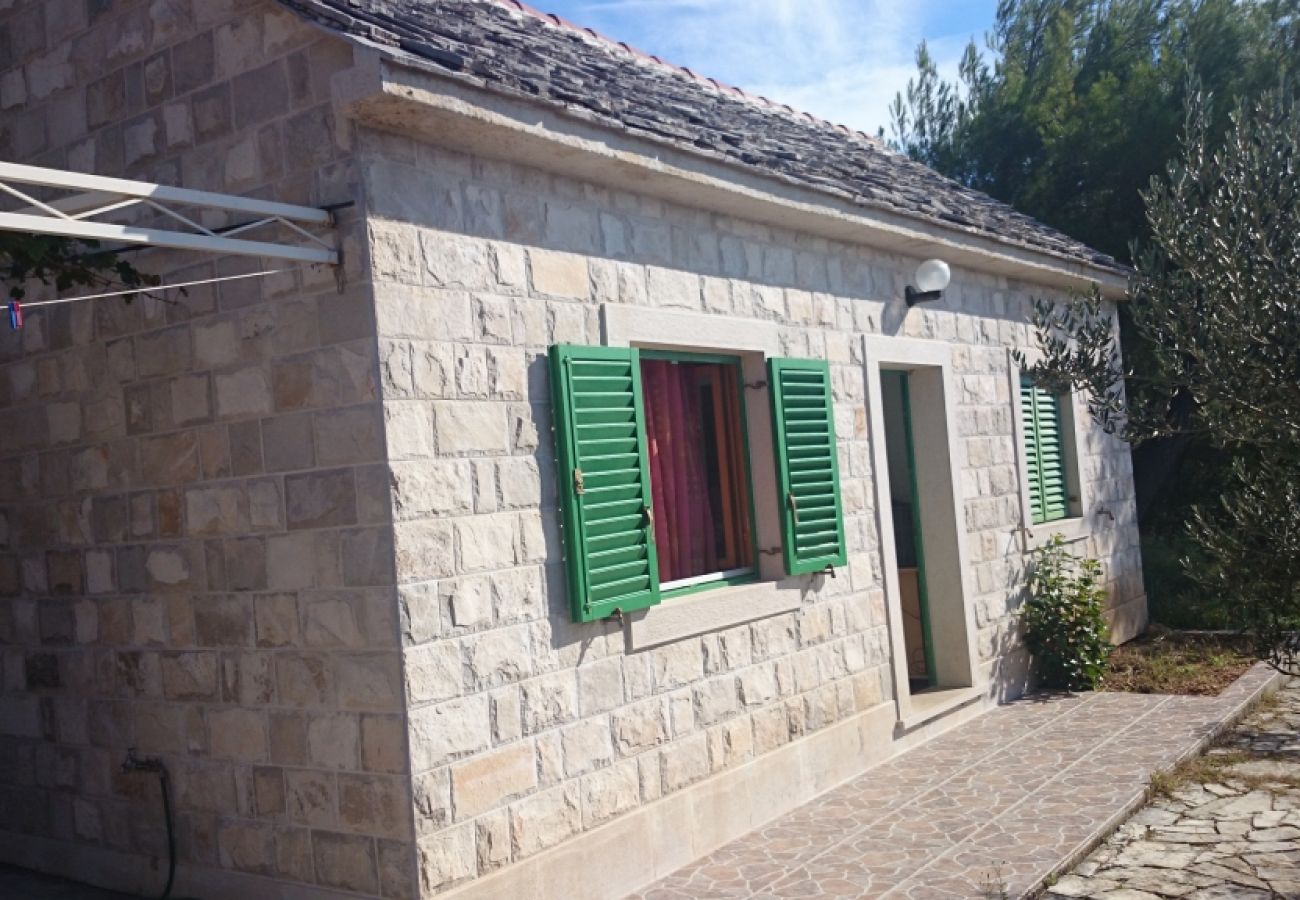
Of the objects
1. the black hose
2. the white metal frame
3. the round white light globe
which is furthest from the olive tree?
the black hose

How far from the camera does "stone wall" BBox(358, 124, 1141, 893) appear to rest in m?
5.02

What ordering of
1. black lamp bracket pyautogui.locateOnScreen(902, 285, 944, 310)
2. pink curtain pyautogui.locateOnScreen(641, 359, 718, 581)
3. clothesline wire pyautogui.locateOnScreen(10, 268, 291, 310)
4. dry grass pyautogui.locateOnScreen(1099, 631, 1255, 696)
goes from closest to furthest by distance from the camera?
clothesline wire pyautogui.locateOnScreen(10, 268, 291, 310) < pink curtain pyautogui.locateOnScreen(641, 359, 718, 581) < black lamp bracket pyautogui.locateOnScreen(902, 285, 944, 310) < dry grass pyautogui.locateOnScreen(1099, 631, 1255, 696)

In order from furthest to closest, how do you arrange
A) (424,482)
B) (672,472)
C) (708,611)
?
1. (672,472)
2. (708,611)
3. (424,482)

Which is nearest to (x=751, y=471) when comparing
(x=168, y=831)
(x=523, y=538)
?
(x=523, y=538)

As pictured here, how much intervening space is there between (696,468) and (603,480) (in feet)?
4.18

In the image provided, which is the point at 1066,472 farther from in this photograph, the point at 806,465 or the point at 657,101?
the point at 657,101

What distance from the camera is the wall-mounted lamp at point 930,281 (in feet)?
28.0

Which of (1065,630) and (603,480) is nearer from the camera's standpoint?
(603,480)

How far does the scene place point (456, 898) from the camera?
4941 mm

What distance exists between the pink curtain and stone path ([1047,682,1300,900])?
95.3 inches

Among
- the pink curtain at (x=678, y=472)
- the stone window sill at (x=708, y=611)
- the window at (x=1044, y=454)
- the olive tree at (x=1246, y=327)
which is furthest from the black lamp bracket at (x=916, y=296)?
the olive tree at (x=1246, y=327)

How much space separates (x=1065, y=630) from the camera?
970 centimetres

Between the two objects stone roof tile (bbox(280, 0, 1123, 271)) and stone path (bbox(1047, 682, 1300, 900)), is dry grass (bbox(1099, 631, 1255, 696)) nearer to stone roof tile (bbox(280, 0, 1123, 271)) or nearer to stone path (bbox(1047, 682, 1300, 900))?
stone path (bbox(1047, 682, 1300, 900))

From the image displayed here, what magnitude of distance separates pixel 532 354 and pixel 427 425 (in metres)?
0.73
